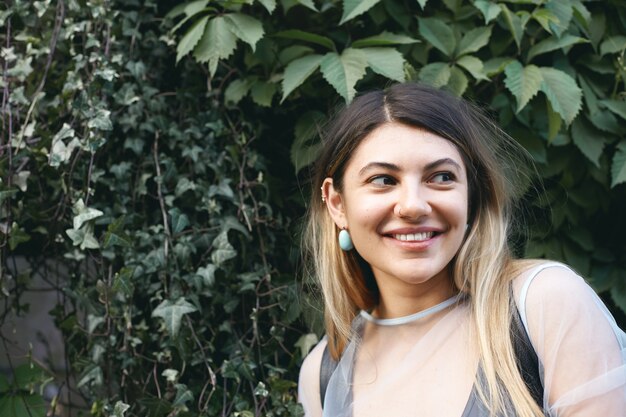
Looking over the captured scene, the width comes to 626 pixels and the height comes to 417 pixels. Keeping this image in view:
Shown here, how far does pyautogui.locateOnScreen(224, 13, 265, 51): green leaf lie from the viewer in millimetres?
1967

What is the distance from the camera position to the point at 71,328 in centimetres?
204

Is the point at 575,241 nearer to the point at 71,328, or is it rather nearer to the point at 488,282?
the point at 488,282

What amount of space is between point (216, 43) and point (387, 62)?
427mm

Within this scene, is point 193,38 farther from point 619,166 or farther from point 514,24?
point 619,166

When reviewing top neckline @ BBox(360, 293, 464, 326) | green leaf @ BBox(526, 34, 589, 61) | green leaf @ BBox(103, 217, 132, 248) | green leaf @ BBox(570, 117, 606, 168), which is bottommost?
top neckline @ BBox(360, 293, 464, 326)

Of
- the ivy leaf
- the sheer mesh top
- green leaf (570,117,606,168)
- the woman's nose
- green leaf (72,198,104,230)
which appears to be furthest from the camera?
green leaf (570,117,606,168)

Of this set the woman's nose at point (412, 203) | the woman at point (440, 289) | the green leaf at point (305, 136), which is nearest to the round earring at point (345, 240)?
the woman at point (440, 289)

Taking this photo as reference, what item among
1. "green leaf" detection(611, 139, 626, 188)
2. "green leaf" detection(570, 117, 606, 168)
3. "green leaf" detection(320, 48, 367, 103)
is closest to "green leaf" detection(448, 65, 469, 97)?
"green leaf" detection(320, 48, 367, 103)

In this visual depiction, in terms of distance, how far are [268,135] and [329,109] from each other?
0.77 feet

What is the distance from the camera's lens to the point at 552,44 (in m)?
2.01

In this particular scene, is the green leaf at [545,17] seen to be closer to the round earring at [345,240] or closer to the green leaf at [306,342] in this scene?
the round earring at [345,240]

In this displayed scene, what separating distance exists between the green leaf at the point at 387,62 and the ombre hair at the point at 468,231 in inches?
5.6

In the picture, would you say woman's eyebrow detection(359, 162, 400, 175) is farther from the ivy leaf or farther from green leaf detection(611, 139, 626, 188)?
green leaf detection(611, 139, 626, 188)

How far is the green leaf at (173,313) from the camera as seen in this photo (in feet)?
6.21
